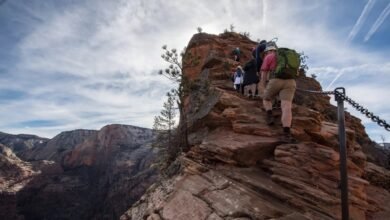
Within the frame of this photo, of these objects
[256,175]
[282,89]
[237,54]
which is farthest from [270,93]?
[237,54]

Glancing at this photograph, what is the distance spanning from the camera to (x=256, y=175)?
8.59m

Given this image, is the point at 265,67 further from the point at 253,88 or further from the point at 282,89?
the point at 253,88

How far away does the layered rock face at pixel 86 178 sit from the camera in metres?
71.6

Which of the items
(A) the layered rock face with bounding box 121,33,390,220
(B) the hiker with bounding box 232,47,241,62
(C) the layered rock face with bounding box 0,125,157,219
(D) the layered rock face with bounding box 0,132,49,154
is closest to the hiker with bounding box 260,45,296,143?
(A) the layered rock face with bounding box 121,33,390,220

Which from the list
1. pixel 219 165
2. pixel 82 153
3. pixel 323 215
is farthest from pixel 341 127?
pixel 82 153

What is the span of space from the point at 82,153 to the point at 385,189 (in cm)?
9511

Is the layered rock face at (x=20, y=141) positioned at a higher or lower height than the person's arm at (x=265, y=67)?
lower

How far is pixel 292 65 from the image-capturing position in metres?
8.41

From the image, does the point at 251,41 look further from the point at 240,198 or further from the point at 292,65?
the point at 240,198

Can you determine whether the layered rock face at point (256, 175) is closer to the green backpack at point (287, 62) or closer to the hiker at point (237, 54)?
the green backpack at point (287, 62)

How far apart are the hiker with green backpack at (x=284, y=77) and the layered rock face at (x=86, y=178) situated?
51619 millimetres

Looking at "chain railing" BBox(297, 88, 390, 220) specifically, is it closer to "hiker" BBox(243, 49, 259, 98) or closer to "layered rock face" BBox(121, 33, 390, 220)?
"layered rock face" BBox(121, 33, 390, 220)

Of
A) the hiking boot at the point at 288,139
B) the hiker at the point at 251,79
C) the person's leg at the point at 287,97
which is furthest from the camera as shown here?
the hiker at the point at 251,79

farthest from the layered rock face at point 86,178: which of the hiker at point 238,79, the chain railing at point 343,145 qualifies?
the chain railing at point 343,145
